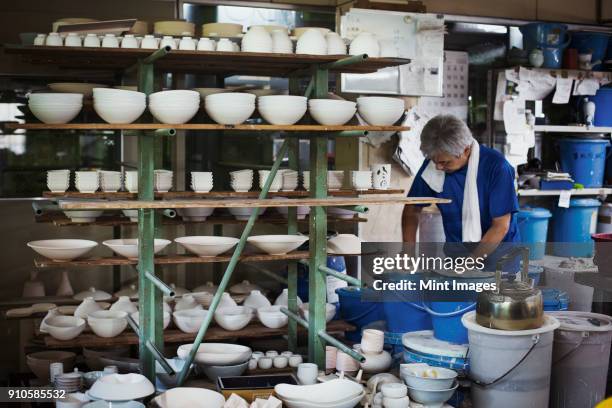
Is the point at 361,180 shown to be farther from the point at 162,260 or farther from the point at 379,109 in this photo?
the point at 162,260

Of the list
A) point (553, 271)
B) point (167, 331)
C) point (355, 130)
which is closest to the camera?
point (355, 130)

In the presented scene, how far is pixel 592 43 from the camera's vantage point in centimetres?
717

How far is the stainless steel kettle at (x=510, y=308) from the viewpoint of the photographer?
3752mm

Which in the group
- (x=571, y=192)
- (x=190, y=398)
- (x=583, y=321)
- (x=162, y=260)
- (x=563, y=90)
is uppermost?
(x=563, y=90)

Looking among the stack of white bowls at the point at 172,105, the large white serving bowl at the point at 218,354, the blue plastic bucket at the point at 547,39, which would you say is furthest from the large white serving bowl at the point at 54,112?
the blue plastic bucket at the point at 547,39

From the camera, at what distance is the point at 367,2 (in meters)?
6.29

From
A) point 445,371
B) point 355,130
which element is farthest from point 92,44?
point 445,371

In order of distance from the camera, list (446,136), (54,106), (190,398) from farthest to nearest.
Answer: (446,136) < (54,106) < (190,398)

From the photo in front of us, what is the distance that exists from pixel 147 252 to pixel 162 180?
1.90ft

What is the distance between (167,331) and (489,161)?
2.19 metres

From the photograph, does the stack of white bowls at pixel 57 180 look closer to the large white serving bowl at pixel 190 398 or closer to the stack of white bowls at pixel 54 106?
the stack of white bowls at pixel 54 106

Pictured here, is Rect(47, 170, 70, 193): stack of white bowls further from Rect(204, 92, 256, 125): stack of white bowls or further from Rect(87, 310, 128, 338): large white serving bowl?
Rect(204, 92, 256, 125): stack of white bowls

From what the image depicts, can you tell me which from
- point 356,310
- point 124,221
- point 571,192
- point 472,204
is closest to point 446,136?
point 472,204

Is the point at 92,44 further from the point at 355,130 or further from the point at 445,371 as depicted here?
the point at 445,371
